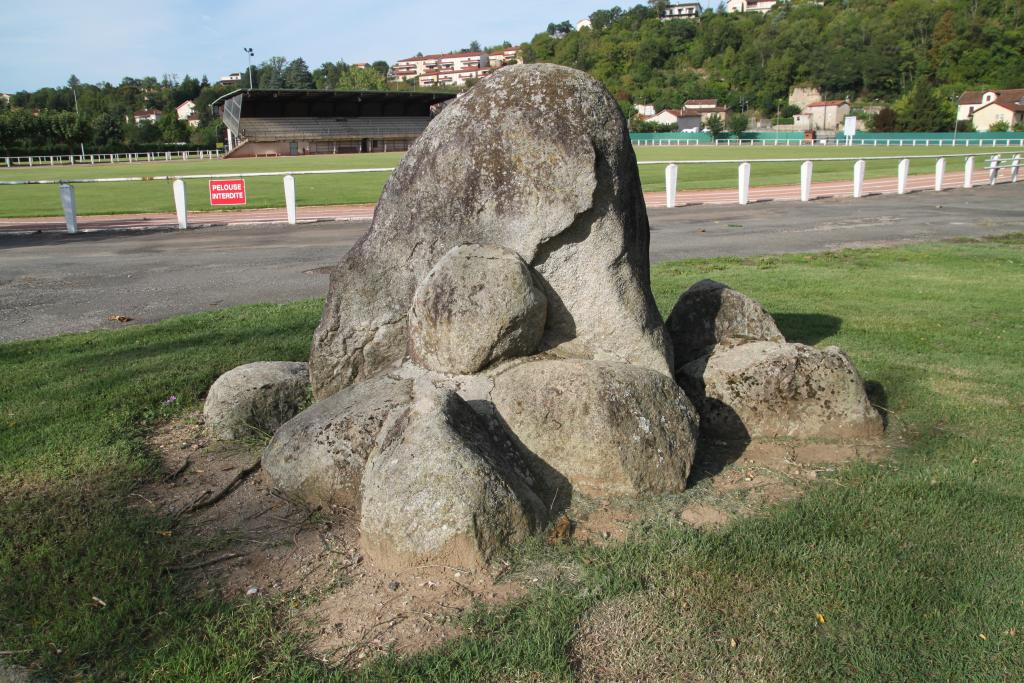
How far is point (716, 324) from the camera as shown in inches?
208

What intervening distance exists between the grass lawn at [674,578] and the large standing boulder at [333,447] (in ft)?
2.01

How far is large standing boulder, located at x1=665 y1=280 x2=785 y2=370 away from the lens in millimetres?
5270

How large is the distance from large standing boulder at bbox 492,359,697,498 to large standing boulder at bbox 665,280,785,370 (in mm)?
1354

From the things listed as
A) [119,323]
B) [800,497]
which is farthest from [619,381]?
[119,323]

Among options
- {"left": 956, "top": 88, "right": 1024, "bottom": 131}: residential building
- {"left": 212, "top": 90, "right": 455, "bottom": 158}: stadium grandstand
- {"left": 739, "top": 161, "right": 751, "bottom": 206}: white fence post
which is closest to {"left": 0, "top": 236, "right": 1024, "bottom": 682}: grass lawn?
{"left": 739, "top": 161, "right": 751, "bottom": 206}: white fence post

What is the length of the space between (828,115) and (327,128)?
66499mm

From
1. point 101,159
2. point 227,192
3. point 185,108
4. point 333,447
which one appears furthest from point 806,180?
point 185,108

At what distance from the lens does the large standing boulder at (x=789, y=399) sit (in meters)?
4.66

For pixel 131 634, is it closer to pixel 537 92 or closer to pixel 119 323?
pixel 537 92

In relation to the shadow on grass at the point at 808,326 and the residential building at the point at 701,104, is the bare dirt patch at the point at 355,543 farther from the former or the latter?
the residential building at the point at 701,104

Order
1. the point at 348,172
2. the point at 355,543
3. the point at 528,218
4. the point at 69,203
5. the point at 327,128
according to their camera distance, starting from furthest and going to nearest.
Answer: the point at 327,128, the point at 348,172, the point at 69,203, the point at 528,218, the point at 355,543

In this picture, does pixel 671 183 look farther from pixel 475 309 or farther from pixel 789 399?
pixel 475 309

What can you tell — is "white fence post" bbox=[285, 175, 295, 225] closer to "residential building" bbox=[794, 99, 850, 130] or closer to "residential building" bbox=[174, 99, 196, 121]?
"residential building" bbox=[794, 99, 850, 130]

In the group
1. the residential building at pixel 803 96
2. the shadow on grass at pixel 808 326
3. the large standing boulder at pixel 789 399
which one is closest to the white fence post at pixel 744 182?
the shadow on grass at pixel 808 326
